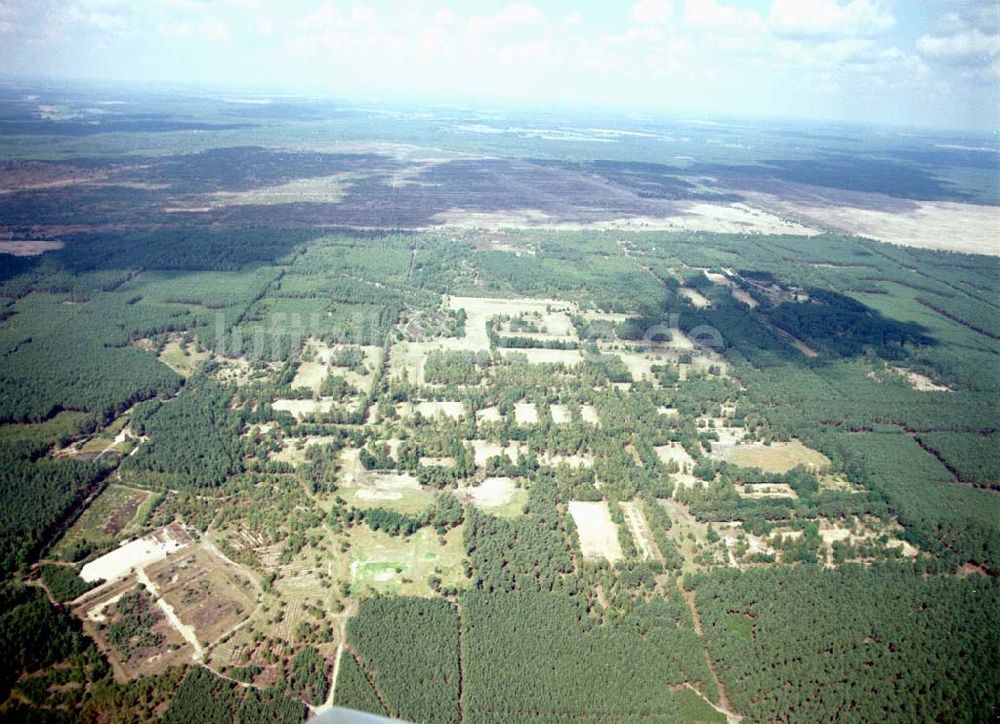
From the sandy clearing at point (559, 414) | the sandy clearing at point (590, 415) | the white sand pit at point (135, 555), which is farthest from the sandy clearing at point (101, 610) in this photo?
the sandy clearing at point (590, 415)

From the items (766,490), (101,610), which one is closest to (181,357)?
(101,610)

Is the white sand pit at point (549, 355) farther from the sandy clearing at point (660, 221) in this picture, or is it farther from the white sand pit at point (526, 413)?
the sandy clearing at point (660, 221)

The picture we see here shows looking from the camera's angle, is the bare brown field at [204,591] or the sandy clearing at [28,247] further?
the sandy clearing at [28,247]

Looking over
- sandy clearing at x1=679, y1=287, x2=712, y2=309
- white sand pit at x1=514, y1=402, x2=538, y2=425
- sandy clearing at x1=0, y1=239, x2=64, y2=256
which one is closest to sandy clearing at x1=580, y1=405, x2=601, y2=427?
white sand pit at x1=514, y1=402, x2=538, y2=425

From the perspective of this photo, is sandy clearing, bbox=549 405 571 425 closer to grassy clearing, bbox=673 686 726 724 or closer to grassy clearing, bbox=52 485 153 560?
grassy clearing, bbox=673 686 726 724

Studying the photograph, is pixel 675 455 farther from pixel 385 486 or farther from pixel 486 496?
pixel 385 486

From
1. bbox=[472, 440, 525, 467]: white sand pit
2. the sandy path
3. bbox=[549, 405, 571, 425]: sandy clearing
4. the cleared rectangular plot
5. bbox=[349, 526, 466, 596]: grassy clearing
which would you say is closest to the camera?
the sandy path
